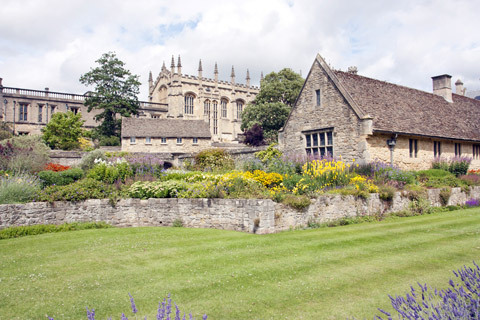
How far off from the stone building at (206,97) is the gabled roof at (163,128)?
84.8ft

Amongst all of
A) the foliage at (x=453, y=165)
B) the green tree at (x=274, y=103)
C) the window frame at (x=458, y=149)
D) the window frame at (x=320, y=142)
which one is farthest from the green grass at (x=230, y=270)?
the green tree at (x=274, y=103)

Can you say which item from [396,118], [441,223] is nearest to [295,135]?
[396,118]

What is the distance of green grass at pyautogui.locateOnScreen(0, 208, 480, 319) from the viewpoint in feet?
16.7

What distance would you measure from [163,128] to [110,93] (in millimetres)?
13184

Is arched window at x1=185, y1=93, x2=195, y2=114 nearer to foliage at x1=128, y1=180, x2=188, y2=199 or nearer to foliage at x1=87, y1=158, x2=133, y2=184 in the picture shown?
foliage at x1=87, y1=158, x2=133, y2=184

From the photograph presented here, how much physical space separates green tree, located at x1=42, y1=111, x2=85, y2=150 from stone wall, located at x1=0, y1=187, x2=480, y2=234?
28.5m

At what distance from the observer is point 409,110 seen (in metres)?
20.6

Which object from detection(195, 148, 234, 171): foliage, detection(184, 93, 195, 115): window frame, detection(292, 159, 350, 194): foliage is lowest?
detection(292, 159, 350, 194): foliage

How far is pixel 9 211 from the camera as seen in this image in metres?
11.1

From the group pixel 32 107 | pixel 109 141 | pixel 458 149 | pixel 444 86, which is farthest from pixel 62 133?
pixel 458 149

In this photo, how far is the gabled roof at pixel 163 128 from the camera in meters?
40.1

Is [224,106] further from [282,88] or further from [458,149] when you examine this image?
[458,149]

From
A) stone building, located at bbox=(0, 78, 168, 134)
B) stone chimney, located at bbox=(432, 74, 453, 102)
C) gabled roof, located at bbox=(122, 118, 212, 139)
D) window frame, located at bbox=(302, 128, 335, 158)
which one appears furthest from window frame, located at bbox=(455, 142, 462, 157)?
stone building, located at bbox=(0, 78, 168, 134)

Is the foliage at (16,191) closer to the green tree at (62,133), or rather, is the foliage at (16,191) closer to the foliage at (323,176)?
the foliage at (323,176)
